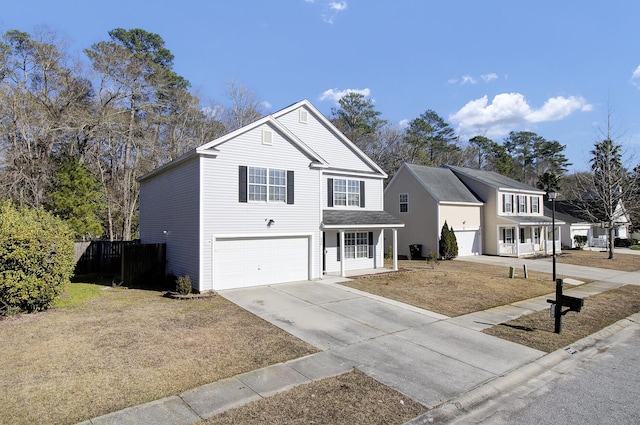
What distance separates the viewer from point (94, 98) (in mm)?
28781

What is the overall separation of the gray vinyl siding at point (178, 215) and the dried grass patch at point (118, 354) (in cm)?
316

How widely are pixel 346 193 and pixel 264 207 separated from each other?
5.67m

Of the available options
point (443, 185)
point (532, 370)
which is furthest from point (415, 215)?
point (532, 370)

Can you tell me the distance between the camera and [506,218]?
28.8 meters

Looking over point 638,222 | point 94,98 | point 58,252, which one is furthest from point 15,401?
point 638,222

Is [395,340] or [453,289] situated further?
[453,289]

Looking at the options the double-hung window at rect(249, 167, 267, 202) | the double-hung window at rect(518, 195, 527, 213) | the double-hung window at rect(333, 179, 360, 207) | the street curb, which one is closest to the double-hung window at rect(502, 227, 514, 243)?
the double-hung window at rect(518, 195, 527, 213)

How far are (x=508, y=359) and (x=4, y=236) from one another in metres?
12.6

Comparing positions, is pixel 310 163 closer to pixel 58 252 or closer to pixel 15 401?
pixel 58 252

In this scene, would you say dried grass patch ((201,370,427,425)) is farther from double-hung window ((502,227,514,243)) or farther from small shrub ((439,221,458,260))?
double-hung window ((502,227,514,243))

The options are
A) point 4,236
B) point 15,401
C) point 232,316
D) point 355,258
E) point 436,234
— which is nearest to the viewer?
point 15,401

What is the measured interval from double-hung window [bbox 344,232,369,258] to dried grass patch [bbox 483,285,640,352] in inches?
371

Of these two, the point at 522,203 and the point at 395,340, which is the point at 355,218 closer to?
the point at 395,340

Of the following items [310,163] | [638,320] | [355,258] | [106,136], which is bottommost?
[638,320]
